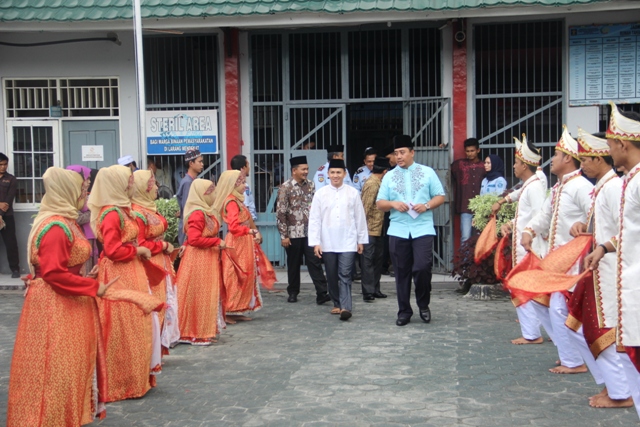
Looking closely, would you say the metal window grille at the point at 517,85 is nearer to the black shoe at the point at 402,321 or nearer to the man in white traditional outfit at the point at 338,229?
the man in white traditional outfit at the point at 338,229

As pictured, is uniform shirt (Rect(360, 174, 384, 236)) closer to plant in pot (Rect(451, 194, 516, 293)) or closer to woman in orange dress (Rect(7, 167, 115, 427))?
plant in pot (Rect(451, 194, 516, 293))

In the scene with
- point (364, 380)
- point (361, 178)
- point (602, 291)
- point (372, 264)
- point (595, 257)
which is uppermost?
point (361, 178)

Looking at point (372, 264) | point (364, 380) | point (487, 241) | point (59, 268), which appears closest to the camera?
point (59, 268)

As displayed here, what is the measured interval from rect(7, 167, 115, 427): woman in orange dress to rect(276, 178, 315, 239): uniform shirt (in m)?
5.66

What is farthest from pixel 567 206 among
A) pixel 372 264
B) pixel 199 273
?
pixel 372 264

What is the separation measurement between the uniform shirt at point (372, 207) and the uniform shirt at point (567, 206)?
4.54 m

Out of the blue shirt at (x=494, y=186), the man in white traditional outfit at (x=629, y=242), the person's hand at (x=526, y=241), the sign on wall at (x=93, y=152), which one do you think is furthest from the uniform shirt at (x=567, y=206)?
the sign on wall at (x=93, y=152)

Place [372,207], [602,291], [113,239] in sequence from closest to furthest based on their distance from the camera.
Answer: [602,291] → [113,239] → [372,207]

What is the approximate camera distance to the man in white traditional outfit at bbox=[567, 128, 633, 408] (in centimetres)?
513

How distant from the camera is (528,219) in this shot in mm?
7508

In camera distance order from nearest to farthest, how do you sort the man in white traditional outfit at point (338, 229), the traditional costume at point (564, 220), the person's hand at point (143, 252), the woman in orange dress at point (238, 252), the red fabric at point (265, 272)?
the person's hand at point (143, 252)
the traditional costume at point (564, 220)
the woman in orange dress at point (238, 252)
the man in white traditional outfit at point (338, 229)
the red fabric at point (265, 272)

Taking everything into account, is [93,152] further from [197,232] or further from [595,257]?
[595,257]

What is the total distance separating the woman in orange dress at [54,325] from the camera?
4.95 meters

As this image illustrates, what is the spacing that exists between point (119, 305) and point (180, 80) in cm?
802
